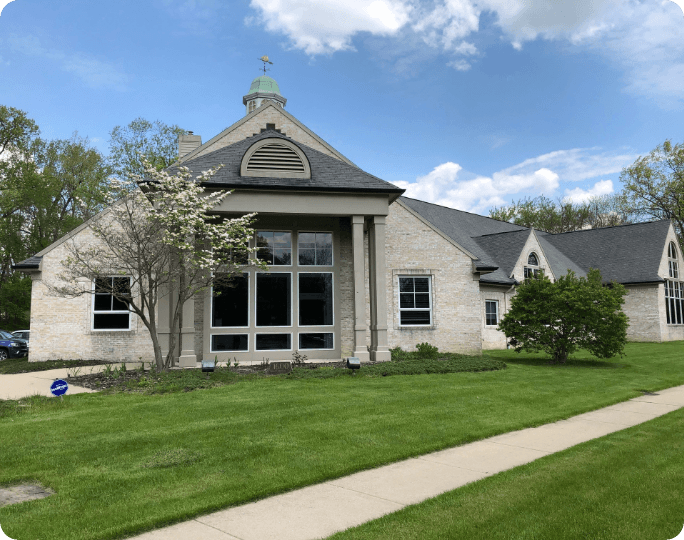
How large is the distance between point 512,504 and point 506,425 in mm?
3454

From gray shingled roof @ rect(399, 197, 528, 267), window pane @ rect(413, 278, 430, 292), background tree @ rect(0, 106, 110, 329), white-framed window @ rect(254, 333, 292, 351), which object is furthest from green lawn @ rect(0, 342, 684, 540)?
background tree @ rect(0, 106, 110, 329)

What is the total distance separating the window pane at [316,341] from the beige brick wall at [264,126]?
707 cm

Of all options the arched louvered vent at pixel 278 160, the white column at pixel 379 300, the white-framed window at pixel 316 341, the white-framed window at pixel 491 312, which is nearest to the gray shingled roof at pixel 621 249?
the white-framed window at pixel 491 312

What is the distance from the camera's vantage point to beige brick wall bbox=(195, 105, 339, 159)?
18.7m

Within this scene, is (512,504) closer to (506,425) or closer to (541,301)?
(506,425)

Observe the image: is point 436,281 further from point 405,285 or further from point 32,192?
point 32,192

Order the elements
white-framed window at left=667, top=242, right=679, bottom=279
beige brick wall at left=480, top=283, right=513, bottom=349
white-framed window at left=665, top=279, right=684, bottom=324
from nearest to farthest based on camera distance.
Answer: beige brick wall at left=480, top=283, right=513, bottom=349
white-framed window at left=665, top=279, right=684, bottom=324
white-framed window at left=667, top=242, right=679, bottom=279

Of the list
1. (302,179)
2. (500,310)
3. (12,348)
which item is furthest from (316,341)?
(12,348)

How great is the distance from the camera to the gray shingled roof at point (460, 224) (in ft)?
84.9

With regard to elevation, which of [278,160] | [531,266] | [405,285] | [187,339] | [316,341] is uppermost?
[278,160]

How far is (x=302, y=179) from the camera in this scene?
15891 mm

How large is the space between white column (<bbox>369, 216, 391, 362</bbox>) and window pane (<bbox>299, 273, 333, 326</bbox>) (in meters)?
1.83

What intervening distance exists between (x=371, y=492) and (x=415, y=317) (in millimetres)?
14024

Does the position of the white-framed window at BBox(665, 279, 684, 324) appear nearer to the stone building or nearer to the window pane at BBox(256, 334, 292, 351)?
the stone building
